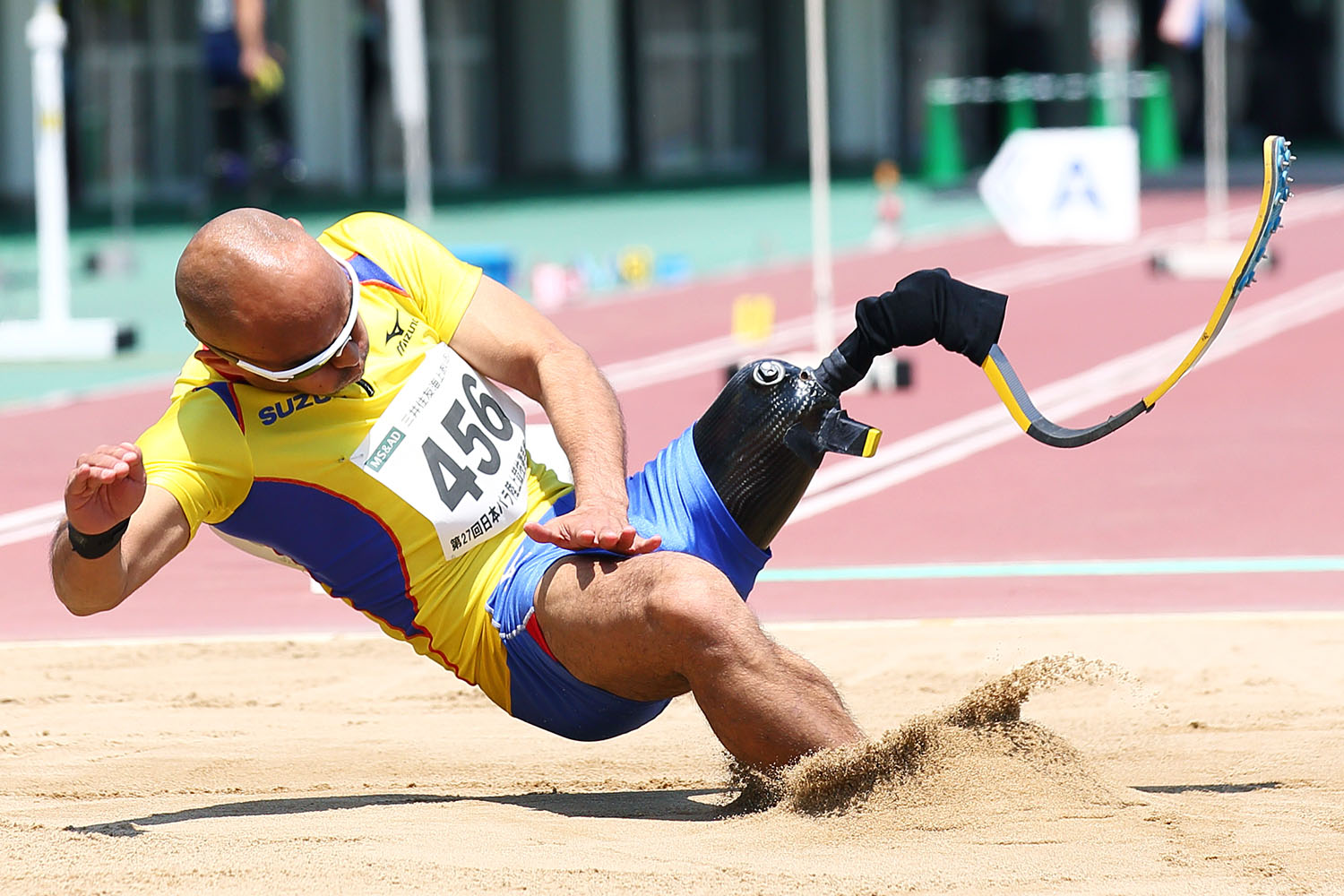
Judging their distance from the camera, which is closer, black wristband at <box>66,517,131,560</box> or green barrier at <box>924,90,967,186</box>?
black wristband at <box>66,517,131,560</box>

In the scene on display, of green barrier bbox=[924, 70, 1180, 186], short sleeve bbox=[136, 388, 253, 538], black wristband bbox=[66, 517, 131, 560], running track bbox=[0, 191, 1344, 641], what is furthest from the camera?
green barrier bbox=[924, 70, 1180, 186]

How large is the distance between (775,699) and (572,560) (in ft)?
1.58

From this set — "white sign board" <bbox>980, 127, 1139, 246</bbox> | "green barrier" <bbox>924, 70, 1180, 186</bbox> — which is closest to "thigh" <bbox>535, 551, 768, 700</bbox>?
"white sign board" <bbox>980, 127, 1139, 246</bbox>

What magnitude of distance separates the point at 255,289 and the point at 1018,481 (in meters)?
4.98

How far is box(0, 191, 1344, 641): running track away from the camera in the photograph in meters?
6.24

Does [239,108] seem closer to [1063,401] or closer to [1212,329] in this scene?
[1063,401]

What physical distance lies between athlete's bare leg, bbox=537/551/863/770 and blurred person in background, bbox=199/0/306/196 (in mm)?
16107

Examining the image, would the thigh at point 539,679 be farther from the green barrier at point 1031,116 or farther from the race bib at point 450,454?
the green barrier at point 1031,116

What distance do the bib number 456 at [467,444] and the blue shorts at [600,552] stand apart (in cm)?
17

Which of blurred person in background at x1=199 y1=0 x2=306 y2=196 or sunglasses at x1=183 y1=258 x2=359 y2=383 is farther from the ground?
blurred person in background at x1=199 y1=0 x2=306 y2=196

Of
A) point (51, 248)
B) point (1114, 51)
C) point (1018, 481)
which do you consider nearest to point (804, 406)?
point (1018, 481)

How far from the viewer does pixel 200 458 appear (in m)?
3.70

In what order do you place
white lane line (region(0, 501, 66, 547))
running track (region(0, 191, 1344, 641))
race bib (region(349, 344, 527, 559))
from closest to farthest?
race bib (region(349, 344, 527, 559)), running track (region(0, 191, 1344, 641)), white lane line (region(0, 501, 66, 547))

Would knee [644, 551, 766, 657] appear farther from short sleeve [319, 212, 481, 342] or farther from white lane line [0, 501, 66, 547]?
white lane line [0, 501, 66, 547]
